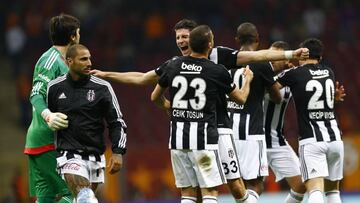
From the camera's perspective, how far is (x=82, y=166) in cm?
1036

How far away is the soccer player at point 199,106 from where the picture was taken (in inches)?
416

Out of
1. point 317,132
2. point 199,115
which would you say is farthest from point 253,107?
point 199,115

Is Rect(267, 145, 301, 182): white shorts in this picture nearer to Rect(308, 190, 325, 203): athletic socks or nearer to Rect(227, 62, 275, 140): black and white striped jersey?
Rect(227, 62, 275, 140): black and white striped jersey

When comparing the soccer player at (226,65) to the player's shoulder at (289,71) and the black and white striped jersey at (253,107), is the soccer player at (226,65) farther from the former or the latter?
the player's shoulder at (289,71)

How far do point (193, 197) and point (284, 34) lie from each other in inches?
678

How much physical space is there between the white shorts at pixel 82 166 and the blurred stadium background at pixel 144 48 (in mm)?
10705

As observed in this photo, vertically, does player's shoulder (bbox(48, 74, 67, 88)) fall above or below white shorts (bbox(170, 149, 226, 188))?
above

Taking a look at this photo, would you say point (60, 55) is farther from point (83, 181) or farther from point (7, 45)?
point (7, 45)

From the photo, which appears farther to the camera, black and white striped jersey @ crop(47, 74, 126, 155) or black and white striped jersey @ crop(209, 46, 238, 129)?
black and white striped jersey @ crop(209, 46, 238, 129)

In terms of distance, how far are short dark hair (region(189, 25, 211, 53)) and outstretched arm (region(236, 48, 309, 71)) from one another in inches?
29.2

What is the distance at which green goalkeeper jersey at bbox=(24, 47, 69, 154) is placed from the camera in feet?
35.1

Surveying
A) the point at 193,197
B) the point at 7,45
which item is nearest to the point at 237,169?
the point at 193,197

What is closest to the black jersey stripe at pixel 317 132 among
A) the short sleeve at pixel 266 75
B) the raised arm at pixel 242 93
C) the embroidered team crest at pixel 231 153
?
the short sleeve at pixel 266 75

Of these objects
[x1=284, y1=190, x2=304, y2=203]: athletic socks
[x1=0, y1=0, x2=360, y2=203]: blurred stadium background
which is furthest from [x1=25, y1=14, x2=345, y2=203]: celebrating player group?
[x1=0, y1=0, x2=360, y2=203]: blurred stadium background
